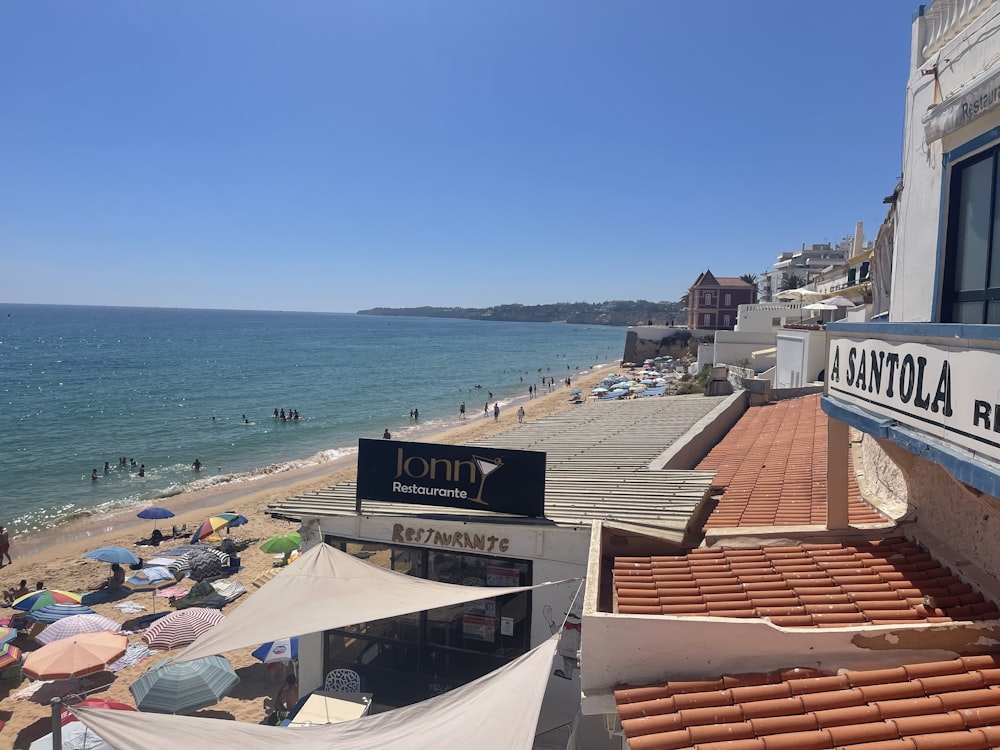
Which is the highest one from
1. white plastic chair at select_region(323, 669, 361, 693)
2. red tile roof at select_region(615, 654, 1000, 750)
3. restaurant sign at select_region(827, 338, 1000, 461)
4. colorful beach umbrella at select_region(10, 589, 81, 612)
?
restaurant sign at select_region(827, 338, 1000, 461)

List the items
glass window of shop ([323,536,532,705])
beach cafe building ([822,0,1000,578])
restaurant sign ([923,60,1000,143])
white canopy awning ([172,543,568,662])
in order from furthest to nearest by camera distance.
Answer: glass window of shop ([323,536,532,705]) < white canopy awning ([172,543,568,662]) < restaurant sign ([923,60,1000,143]) < beach cafe building ([822,0,1000,578])

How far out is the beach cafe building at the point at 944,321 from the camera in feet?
12.3

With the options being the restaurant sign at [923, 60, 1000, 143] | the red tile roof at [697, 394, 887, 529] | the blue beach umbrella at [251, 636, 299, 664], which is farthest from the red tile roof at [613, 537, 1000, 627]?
the blue beach umbrella at [251, 636, 299, 664]

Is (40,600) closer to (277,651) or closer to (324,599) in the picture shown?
(277,651)

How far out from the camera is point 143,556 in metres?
21.7

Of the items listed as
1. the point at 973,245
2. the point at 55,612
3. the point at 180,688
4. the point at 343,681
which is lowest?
the point at 55,612

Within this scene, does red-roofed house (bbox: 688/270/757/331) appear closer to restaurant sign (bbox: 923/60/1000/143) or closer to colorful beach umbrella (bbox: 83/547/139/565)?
colorful beach umbrella (bbox: 83/547/139/565)

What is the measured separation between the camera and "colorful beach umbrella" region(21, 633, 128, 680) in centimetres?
1127

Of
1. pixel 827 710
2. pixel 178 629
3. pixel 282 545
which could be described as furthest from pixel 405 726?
pixel 282 545

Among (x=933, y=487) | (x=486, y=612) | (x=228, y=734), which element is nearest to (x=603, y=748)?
(x=486, y=612)

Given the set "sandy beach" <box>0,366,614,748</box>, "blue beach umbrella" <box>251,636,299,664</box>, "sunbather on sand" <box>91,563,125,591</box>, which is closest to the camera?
"sandy beach" <box>0,366,614,748</box>

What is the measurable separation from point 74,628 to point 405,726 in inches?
449

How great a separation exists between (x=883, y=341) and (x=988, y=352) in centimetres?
142

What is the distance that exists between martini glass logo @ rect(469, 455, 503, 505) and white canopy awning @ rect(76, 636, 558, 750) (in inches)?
95.6
